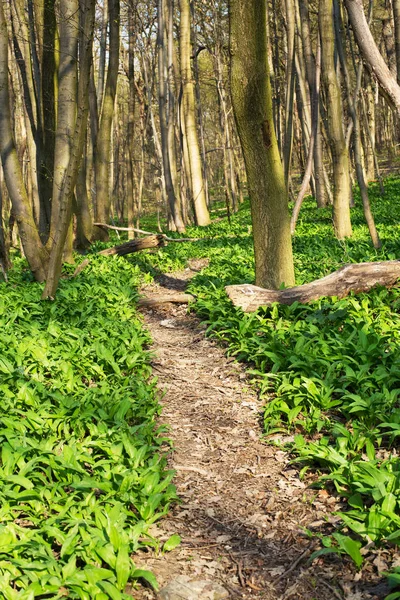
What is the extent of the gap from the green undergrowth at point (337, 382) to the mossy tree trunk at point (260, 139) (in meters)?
0.73

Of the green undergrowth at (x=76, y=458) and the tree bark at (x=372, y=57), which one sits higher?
the tree bark at (x=372, y=57)

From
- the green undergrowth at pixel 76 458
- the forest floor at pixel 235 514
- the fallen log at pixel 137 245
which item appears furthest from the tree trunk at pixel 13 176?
the forest floor at pixel 235 514

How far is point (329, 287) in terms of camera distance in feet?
22.1

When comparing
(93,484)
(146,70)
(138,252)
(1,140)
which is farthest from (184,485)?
(146,70)

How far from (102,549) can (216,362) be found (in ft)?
11.0

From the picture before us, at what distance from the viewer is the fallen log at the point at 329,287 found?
6.66 meters

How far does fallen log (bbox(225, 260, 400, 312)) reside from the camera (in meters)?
6.66

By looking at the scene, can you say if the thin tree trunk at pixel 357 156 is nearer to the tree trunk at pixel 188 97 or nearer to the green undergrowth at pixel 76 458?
the green undergrowth at pixel 76 458

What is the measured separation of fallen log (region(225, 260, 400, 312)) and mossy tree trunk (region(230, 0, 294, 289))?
305 mm

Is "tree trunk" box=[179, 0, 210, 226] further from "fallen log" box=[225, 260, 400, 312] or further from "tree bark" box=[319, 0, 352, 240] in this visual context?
"fallen log" box=[225, 260, 400, 312]

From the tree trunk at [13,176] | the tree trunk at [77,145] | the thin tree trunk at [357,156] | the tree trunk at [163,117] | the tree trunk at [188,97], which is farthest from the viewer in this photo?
the tree trunk at [188,97]

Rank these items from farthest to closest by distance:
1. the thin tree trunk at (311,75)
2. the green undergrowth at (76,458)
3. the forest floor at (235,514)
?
the thin tree trunk at (311,75) < the forest floor at (235,514) < the green undergrowth at (76,458)

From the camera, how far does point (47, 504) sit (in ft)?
10.7

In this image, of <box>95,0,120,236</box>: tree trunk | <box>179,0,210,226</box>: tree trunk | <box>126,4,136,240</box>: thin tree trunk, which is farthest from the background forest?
<box>126,4,136,240</box>: thin tree trunk
